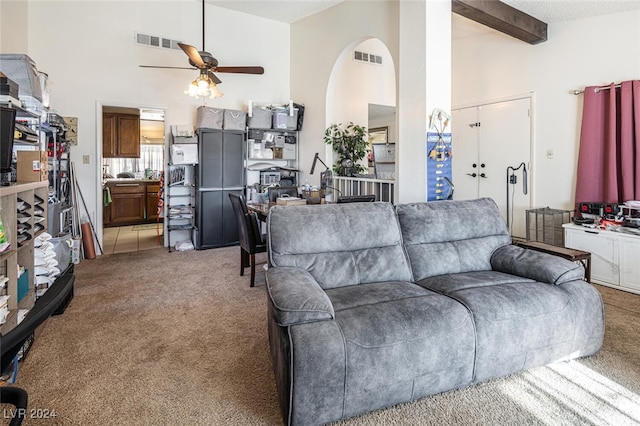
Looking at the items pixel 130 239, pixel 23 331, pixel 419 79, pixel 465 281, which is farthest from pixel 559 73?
pixel 130 239

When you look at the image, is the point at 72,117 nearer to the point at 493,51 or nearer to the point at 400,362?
the point at 400,362

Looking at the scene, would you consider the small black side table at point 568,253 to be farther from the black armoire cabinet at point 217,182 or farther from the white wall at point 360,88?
the black armoire cabinet at point 217,182

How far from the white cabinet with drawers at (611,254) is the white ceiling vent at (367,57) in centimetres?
420

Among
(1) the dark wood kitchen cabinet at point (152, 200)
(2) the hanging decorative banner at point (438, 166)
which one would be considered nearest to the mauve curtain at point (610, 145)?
(2) the hanging decorative banner at point (438, 166)

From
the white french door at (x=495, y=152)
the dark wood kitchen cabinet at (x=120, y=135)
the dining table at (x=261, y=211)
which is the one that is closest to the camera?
the dining table at (x=261, y=211)

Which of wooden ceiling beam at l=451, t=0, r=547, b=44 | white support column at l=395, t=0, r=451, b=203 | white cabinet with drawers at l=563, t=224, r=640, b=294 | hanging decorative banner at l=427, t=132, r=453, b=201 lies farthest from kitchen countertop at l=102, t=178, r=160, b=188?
white cabinet with drawers at l=563, t=224, r=640, b=294

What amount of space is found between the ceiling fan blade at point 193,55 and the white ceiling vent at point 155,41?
1.56 meters

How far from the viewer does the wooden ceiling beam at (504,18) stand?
387 cm

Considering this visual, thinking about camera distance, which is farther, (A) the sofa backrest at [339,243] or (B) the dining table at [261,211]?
(B) the dining table at [261,211]

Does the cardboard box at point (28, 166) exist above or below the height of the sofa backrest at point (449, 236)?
above

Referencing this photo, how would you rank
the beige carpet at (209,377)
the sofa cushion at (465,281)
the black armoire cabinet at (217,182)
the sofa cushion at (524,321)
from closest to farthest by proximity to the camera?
1. the beige carpet at (209,377)
2. the sofa cushion at (524,321)
3. the sofa cushion at (465,281)
4. the black armoire cabinet at (217,182)

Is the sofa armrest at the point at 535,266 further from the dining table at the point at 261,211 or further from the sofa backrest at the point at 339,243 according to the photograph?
the dining table at the point at 261,211

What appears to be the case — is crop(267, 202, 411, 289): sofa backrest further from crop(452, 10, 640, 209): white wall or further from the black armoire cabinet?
crop(452, 10, 640, 209): white wall

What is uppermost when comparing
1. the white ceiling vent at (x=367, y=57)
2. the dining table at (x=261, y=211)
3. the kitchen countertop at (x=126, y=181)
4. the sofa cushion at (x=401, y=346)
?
the white ceiling vent at (x=367, y=57)
